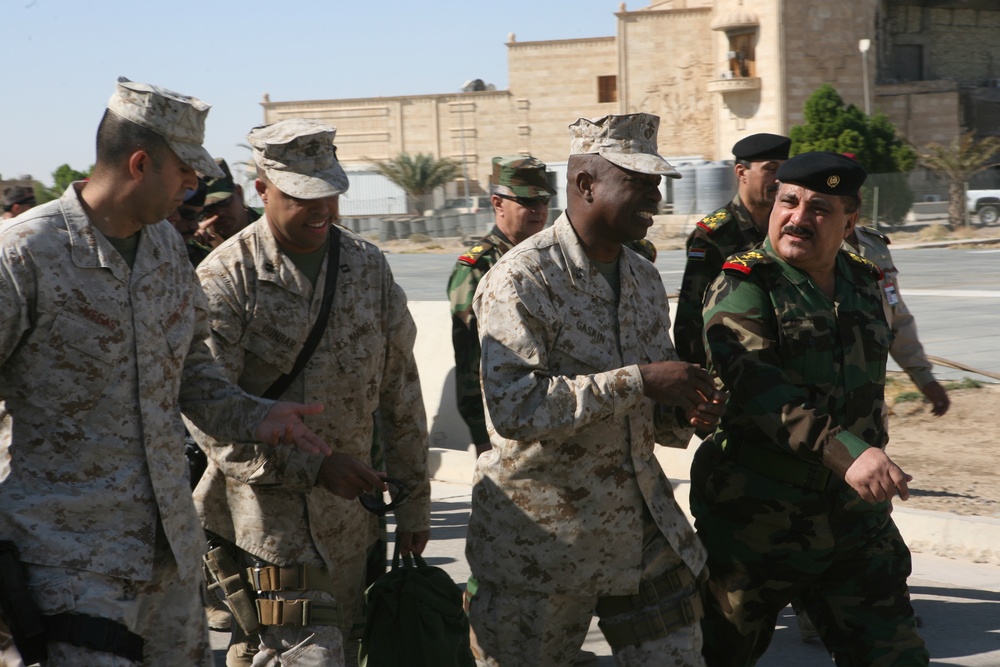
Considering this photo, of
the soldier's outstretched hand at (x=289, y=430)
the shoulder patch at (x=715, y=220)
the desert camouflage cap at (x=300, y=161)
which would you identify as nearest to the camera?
the soldier's outstretched hand at (x=289, y=430)

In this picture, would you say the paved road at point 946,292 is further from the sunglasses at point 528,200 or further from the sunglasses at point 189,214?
the sunglasses at point 189,214

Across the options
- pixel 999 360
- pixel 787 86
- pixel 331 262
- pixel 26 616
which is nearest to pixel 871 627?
pixel 331 262

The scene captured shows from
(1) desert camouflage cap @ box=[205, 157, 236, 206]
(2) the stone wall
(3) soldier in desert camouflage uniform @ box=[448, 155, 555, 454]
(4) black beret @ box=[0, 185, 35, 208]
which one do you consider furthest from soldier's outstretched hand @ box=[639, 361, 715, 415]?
(2) the stone wall

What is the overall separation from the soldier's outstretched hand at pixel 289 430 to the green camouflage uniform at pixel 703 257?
177 cm

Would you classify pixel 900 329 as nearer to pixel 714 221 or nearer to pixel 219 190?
pixel 714 221

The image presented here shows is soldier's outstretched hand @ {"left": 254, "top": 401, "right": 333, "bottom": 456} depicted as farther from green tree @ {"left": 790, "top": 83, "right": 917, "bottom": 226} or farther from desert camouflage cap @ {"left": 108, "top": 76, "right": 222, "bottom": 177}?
green tree @ {"left": 790, "top": 83, "right": 917, "bottom": 226}

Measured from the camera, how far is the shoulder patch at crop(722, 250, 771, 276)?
379 cm

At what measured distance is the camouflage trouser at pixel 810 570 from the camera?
12.0ft

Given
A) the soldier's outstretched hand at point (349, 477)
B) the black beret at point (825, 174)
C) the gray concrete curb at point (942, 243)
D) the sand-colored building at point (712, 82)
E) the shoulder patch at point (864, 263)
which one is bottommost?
the gray concrete curb at point (942, 243)

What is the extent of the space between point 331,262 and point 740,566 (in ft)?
5.21

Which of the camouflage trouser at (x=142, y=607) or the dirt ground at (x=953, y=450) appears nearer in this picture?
the camouflage trouser at (x=142, y=607)

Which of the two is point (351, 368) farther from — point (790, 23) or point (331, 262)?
point (790, 23)

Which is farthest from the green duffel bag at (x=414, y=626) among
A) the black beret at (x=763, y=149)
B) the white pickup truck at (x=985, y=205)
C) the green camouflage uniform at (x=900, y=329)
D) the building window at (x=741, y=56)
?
the building window at (x=741, y=56)

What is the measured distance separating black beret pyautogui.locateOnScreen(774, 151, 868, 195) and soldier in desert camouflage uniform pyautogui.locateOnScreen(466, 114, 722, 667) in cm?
48
